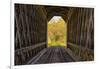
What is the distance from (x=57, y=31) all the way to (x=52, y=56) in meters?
0.36

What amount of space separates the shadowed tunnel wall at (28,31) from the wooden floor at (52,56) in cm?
7

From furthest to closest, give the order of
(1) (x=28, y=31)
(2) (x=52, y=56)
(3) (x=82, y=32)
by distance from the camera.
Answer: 1. (3) (x=82, y=32)
2. (2) (x=52, y=56)
3. (1) (x=28, y=31)

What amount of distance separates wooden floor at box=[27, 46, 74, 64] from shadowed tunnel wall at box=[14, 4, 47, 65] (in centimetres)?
7

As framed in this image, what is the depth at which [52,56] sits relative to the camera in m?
2.65

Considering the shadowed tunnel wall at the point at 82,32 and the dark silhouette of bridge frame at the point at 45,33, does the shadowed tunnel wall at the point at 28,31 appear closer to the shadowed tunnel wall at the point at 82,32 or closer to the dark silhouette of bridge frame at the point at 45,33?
the dark silhouette of bridge frame at the point at 45,33

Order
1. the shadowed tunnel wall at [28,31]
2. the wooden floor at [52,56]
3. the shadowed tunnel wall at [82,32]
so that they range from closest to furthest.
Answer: the shadowed tunnel wall at [28,31] < the wooden floor at [52,56] < the shadowed tunnel wall at [82,32]

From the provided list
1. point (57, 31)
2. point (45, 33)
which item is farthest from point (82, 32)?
point (45, 33)

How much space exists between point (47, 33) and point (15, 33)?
0.45 metres

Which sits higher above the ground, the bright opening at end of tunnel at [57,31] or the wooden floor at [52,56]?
the bright opening at end of tunnel at [57,31]

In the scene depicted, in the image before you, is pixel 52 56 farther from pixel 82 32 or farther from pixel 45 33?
pixel 82 32

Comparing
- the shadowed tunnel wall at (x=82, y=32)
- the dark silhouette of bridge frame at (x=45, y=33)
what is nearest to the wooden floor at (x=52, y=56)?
the dark silhouette of bridge frame at (x=45, y=33)

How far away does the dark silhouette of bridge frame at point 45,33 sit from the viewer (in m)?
2.51

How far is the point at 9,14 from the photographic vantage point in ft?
8.08

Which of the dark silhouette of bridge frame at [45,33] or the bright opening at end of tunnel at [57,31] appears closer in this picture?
the dark silhouette of bridge frame at [45,33]
